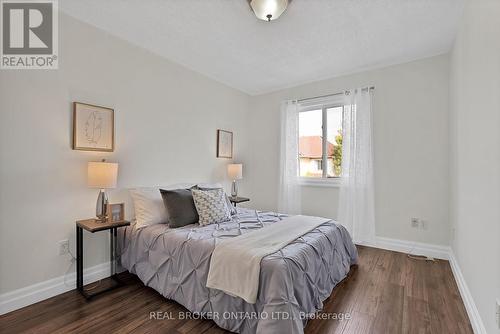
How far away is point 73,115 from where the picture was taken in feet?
7.55

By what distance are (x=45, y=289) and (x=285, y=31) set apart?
11.0 feet

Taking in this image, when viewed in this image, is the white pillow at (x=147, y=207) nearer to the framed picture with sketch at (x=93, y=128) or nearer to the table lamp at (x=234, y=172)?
the framed picture with sketch at (x=93, y=128)

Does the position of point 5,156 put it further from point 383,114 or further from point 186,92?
point 383,114

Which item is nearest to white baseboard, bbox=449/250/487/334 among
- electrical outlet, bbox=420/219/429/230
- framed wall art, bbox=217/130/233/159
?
electrical outlet, bbox=420/219/429/230

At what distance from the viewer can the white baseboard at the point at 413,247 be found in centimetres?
301

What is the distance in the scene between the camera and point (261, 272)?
159cm

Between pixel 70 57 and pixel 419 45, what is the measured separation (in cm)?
381

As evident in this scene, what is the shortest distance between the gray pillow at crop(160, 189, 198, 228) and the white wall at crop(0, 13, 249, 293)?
583 mm

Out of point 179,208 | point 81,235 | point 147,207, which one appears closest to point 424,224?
point 179,208

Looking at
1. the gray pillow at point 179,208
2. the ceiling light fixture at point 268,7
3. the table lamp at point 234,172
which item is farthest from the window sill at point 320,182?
the ceiling light fixture at point 268,7

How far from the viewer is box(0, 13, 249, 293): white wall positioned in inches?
77.8

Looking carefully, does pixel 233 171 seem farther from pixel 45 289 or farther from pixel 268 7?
pixel 45 289

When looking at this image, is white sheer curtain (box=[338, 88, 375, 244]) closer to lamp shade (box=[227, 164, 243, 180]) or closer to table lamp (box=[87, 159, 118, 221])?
lamp shade (box=[227, 164, 243, 180])

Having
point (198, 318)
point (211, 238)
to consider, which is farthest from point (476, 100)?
point (198, 318)
